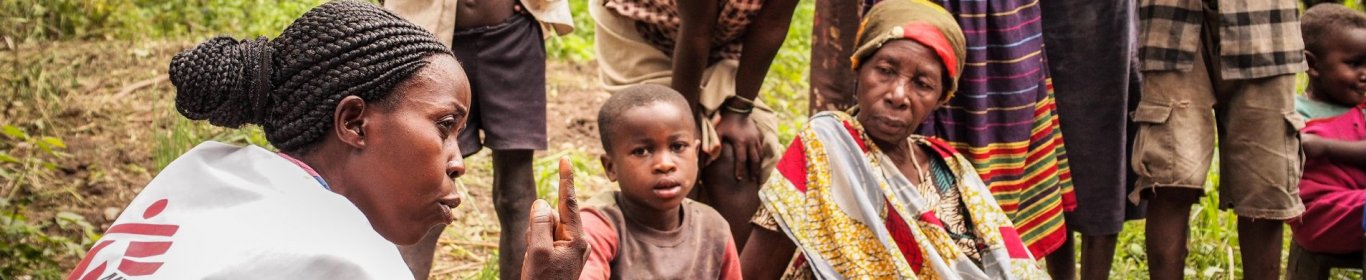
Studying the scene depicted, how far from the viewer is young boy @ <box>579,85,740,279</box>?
10.7ft

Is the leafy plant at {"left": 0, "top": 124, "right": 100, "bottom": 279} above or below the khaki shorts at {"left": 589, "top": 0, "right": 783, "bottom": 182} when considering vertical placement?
below

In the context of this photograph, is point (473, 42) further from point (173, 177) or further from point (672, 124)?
point (173, 177)

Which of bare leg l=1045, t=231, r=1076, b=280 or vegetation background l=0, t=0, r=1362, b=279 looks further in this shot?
vegetation background l=0, t=0, r=1362, b=279

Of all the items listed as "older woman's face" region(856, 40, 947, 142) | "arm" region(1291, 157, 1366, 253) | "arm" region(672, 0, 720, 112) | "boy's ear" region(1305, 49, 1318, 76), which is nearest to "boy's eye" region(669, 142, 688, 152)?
"arm" region(672, 0, 720, 112)

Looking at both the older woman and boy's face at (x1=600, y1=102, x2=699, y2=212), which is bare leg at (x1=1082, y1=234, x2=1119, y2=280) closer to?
the older woman

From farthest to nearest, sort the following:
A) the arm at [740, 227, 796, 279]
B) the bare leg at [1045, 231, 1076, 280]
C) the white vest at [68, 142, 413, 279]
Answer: the bare leg at [1045, 231, 1076, 280] → the arm at [740, 227, 796, 279] → the white vest at [68, 142, 413, 279]

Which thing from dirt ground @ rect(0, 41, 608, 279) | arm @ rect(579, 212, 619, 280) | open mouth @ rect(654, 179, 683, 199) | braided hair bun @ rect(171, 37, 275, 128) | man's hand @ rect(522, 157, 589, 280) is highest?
braided hair bun @ rect(171, 37, 275, 128)

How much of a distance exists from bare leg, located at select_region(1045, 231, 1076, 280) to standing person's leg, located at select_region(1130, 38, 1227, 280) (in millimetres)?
275

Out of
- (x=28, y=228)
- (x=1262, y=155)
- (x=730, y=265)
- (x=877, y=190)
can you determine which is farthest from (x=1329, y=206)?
(x=28, y=228)

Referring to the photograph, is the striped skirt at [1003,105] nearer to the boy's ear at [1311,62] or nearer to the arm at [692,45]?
the arm at [692,45]

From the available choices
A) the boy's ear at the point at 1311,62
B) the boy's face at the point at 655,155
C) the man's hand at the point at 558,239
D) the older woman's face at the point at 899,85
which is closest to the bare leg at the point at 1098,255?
the boy's ear at the point at 1311,62

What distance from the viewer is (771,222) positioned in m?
3.48

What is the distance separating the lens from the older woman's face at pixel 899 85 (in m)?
3.42

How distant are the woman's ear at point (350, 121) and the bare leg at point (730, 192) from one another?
2069 mm
